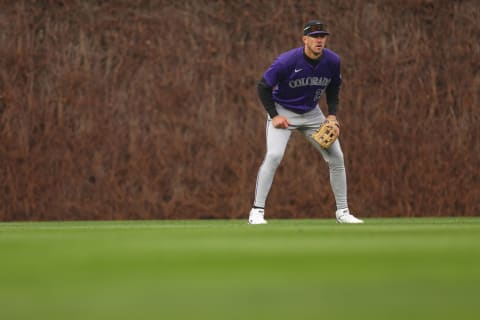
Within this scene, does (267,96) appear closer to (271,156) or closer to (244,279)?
(271,156)

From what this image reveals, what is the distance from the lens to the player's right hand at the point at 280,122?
833cm

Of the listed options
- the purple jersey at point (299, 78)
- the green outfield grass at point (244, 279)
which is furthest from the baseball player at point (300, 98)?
the green outfield grass at point (244, 279)

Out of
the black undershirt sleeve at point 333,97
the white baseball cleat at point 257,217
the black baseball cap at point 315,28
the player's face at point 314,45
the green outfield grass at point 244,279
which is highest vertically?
the black baseball cap at point 315,28

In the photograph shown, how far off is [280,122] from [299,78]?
41 cm

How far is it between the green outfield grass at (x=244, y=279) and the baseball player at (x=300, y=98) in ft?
9.50

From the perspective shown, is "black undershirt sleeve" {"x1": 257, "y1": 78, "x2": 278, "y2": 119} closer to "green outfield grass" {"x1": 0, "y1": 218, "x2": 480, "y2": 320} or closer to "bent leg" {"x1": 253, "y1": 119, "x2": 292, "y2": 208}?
"bent leg" {"x1": 253, "y1": 119, "x2": 292, "y2": 208}

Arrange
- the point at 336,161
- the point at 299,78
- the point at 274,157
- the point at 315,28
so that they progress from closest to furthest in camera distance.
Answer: the point at 315,28
the point at 299,78
the point at 274,157
the point at 336,161

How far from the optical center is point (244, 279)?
3350 mm

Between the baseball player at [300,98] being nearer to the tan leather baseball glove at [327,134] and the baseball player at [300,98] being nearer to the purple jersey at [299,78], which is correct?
the purple jersey at [299,78]

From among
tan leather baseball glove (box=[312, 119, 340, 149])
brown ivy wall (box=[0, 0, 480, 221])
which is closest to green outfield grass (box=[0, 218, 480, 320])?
tan leather baseball glove (box=[312, 119, 340, 149])

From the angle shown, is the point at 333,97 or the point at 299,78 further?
the point at 333,97

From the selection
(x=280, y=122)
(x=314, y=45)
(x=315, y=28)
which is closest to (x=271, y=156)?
(x=280, y=122)

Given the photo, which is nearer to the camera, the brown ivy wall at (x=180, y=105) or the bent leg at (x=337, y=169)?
the bent leg at (x=337, y=169)

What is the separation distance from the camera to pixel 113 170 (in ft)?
32.6
